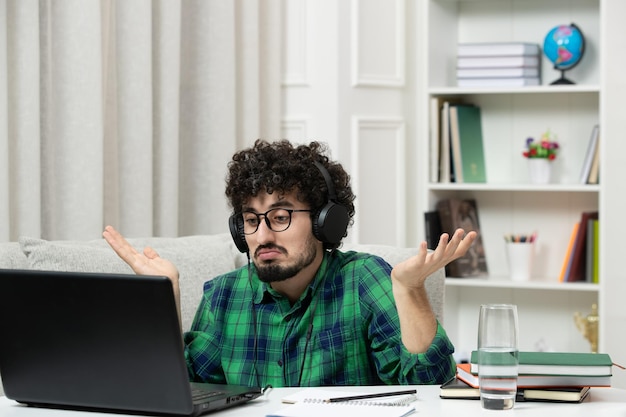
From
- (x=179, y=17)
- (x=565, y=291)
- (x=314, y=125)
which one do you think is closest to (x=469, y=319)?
(x=565, y=291)

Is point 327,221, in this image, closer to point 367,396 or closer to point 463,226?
point 367,396

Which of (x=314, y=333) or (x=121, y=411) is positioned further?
(x=314, y=333)

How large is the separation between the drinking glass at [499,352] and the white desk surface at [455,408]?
33 millimetres

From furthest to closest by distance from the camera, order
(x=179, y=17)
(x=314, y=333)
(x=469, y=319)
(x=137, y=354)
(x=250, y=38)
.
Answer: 1. (x=469, y=319)
2. (x=250, y=38)
3. (x=179, y=17)
4. (x=314, y=333)
5. (x=137, y=354)

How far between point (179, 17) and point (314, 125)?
72 cm

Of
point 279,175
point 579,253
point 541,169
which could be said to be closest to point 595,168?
point 541,169

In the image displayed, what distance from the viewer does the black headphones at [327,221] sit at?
189 centimetres

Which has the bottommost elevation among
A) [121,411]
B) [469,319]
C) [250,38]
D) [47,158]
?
[469,319]

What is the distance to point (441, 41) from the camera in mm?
3670

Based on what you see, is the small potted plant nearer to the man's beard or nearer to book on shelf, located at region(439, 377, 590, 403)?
the man's beard

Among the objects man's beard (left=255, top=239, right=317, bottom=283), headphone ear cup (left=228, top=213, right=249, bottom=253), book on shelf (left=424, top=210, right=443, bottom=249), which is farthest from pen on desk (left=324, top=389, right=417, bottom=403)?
book on shelf (left=424, top=210, right=443, bottom=249)

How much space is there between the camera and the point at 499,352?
138 centimetres

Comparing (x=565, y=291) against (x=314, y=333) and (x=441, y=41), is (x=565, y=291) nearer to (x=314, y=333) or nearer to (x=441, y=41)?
(x=441, y=41)

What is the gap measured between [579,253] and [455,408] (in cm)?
219
